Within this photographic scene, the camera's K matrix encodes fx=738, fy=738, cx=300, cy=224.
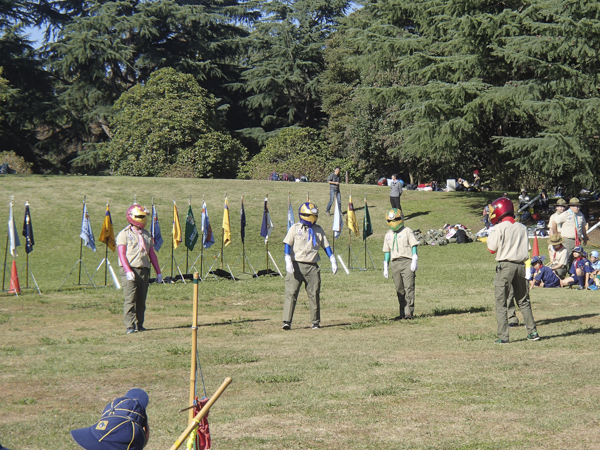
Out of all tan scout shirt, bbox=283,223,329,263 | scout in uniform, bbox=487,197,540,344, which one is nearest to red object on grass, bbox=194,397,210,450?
scout in uniform, bbox=487,197,540,344

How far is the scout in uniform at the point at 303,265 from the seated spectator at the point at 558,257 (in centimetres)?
882

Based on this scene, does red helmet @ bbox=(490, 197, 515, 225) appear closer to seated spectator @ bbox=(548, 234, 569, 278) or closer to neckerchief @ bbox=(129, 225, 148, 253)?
neckerchief @ bbox=(129, 225, 148, 253)

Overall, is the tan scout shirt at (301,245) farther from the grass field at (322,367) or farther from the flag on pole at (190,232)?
the flag on pole at (190,232)

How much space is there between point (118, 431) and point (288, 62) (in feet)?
183

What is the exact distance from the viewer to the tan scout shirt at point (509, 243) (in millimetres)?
10953

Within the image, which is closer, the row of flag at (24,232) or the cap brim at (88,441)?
the cap brim at (88,441)

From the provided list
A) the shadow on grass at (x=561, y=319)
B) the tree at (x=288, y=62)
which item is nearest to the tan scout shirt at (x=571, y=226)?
the shadow on grass at (x=561, y=319)

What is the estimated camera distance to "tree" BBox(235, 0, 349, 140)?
57.0 m

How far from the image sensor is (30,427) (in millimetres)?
7062

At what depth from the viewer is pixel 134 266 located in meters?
12.5

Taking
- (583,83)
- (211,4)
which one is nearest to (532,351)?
(583,83)

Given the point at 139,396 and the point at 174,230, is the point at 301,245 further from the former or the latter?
the point at 174,230

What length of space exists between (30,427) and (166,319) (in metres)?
7.38

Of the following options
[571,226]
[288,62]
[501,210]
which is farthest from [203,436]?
[288,62]
